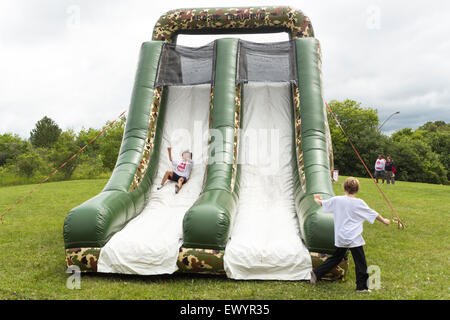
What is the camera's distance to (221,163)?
5.23 meters

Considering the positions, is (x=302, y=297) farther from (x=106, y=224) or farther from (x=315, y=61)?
(x=315, y=61)

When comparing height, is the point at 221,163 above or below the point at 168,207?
above

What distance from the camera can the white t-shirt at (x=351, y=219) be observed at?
3285mm

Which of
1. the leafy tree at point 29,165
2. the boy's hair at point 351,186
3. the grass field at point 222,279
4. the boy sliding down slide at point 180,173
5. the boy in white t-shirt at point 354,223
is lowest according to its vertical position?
the grass field at point 222,279

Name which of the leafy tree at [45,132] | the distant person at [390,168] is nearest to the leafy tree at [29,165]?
the distant person at [390,168]

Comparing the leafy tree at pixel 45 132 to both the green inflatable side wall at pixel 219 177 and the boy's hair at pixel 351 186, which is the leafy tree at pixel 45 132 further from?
the boy's hair at pixel 351 186

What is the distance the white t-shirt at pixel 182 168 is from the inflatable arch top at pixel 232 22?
2615 millimetres

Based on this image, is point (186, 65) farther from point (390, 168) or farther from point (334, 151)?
point (334, 151)

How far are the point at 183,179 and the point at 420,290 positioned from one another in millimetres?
3364

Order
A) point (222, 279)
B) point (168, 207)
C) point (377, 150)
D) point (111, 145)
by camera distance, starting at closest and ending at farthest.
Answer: point (222, 279)
point (168, 207)
point (111, 145)
point (377, 150)

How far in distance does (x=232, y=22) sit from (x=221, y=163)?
2.99 meters

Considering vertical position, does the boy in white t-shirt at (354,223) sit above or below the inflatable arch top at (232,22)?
below

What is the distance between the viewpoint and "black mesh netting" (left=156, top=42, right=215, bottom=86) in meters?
6.47

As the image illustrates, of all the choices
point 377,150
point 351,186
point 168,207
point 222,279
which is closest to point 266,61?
point 168,207
